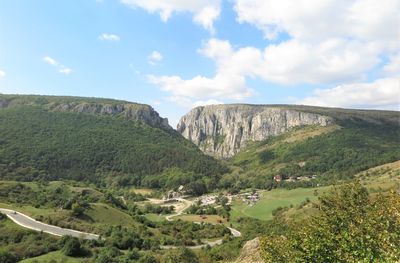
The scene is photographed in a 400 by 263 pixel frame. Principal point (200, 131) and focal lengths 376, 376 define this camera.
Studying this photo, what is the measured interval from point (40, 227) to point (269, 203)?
87.2 m

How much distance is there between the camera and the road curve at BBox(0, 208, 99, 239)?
73256mm

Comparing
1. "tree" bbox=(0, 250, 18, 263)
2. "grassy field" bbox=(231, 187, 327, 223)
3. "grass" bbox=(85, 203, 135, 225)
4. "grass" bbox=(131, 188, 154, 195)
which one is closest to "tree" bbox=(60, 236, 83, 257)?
"tree" bbox=(0, 250, 18, 263)

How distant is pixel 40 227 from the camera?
7519cm

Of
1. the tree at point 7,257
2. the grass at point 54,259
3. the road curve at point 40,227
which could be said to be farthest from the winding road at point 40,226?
the tree at point 7,257

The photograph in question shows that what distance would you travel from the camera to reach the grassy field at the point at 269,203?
130m

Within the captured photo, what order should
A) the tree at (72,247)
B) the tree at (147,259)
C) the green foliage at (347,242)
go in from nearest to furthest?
the green foliage at (347,242)
the tree at (147,259)
the tree at (72,247)

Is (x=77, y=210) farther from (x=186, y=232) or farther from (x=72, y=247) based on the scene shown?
(x=186, y=232)

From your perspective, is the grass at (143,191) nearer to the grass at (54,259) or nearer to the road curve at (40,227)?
the road curve at (40,227)

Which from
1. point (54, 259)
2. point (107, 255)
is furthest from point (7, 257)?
point (107, 255)

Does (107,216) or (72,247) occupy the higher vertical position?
(72,247)

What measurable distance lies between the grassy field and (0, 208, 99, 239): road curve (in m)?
63.9

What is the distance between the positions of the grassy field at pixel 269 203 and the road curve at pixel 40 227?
63938 mm

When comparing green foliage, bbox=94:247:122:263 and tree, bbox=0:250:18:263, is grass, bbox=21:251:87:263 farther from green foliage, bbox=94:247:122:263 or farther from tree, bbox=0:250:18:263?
green foliage, bbox=94:247:122:263

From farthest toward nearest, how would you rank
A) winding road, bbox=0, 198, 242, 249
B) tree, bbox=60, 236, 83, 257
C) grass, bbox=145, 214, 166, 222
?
grass, bbox=145, 214, 166, 222
winding road, bbox=0, 198, 242, 249
tree, bbox=60, 236, 83, 257
